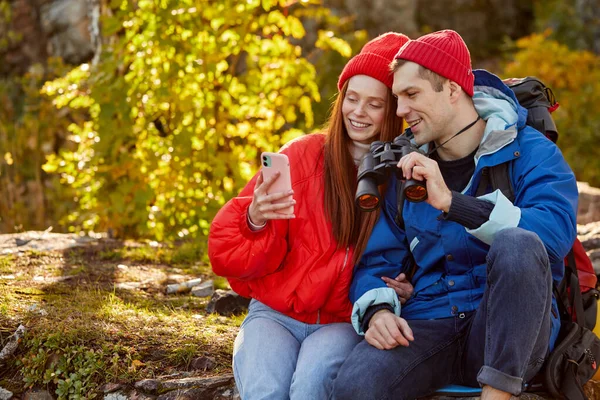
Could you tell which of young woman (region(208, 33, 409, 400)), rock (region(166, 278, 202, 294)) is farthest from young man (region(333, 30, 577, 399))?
rock (region(166, 278, 202, 294))

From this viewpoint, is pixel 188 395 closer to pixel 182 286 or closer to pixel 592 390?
pixel 182 286

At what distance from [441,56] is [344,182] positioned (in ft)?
2.06

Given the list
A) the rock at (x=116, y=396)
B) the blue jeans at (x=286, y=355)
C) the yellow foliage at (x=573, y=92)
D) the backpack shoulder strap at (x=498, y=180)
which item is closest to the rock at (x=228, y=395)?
the blue jeans at (x=286, y=355)

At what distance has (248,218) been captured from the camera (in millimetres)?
2945

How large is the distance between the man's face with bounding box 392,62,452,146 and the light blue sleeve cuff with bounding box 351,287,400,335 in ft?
1.99

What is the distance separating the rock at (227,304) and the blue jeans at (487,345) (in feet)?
A: 4.82

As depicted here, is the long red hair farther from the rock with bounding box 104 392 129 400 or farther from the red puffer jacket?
the rock with bounding box 104 392 129 400

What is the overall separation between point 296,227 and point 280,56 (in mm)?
2893

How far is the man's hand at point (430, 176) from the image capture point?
8.48ft

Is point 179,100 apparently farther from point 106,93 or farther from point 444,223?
point 444,223

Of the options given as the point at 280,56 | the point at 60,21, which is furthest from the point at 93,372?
the point at 60,21

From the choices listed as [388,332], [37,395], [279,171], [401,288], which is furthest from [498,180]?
[37,395]

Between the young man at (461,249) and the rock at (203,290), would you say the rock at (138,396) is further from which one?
the rock at (203,290)

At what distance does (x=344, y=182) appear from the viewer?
3074 millimetres
